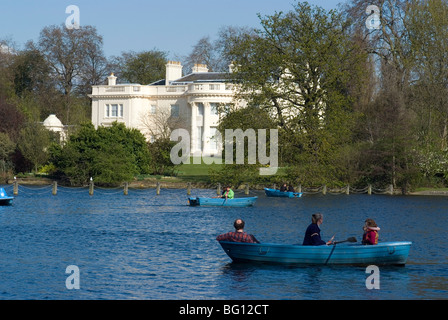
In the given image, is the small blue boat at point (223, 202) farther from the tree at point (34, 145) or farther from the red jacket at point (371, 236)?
the tree at point (34, 145)

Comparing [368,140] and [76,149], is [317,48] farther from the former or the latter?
[76,149]

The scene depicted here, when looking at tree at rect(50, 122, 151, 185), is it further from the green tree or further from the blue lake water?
the blue lake water

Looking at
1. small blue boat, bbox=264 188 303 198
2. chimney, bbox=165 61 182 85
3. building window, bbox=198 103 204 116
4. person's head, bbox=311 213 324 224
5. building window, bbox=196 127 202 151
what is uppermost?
chimney, bbox=165 61 182 85

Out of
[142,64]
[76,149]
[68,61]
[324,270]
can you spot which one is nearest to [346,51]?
[76,149]

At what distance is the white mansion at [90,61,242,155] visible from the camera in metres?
88.6

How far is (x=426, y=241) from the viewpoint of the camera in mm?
31797

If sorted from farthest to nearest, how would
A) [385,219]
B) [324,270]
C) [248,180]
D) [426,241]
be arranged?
[248,180]
[385,219]
[426,241]
[324,270]

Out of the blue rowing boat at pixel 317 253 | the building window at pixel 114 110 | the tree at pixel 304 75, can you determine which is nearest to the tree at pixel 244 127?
the tree at pixel 304 75

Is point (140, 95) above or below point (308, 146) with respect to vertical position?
above

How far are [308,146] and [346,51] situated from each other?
793 centimetres

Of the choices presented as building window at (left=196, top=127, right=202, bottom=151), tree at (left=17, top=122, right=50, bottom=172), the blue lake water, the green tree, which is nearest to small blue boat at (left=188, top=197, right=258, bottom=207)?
the blue lake water

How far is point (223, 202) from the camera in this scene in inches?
1854

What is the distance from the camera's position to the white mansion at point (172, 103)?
291 ft

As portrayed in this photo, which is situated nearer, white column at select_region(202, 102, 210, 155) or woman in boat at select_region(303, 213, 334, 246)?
woman in boat at select_region(303, 213, 334, 246)
